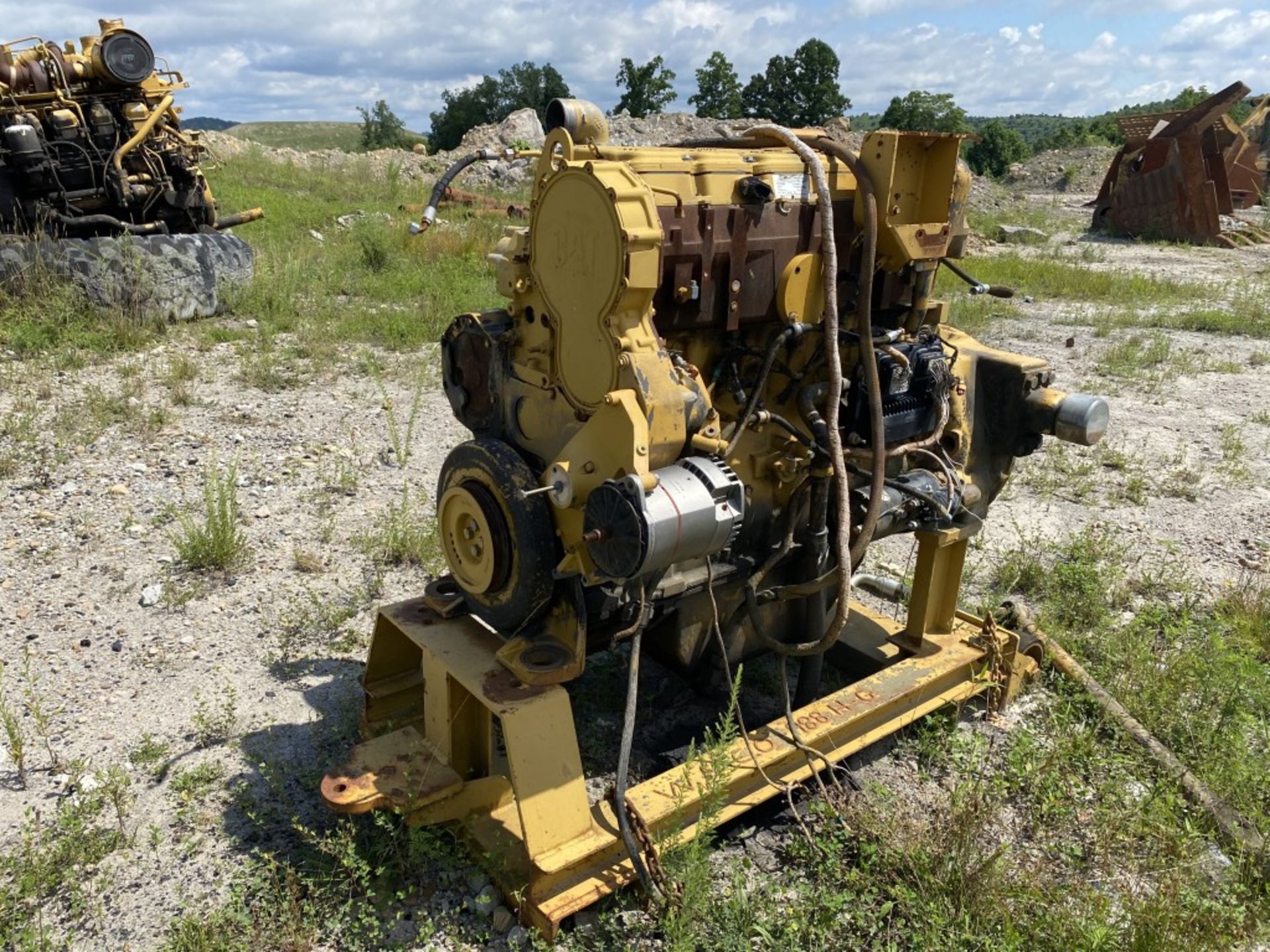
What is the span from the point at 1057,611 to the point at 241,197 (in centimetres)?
1299

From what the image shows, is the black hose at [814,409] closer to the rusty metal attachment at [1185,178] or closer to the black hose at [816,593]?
the black hose at [816,593]

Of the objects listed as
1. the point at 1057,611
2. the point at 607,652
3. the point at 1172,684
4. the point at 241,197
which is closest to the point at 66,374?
the point at 607,652

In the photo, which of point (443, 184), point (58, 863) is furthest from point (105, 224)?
point (58, 863)

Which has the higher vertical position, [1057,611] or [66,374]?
[66,374]

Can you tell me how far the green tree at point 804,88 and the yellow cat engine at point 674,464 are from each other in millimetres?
40310

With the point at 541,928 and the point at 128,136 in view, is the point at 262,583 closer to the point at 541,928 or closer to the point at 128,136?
the point at 541,928

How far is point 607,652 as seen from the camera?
12.5ft

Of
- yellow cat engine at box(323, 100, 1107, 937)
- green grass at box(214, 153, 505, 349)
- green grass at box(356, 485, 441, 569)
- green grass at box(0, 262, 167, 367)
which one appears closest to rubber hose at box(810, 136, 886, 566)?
yellow cat engine at box(323, 100, 1107, 937)

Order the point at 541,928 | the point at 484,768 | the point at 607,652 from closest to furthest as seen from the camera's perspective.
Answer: the point at 541,928 → the point at 484,768 → the point at 607,652

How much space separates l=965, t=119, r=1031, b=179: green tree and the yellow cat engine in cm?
3680

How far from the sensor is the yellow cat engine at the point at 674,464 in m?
2.33

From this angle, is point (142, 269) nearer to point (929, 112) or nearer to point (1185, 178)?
point (1185, 178)

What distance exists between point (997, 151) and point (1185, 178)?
71.8 ft

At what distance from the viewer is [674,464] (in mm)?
2355
